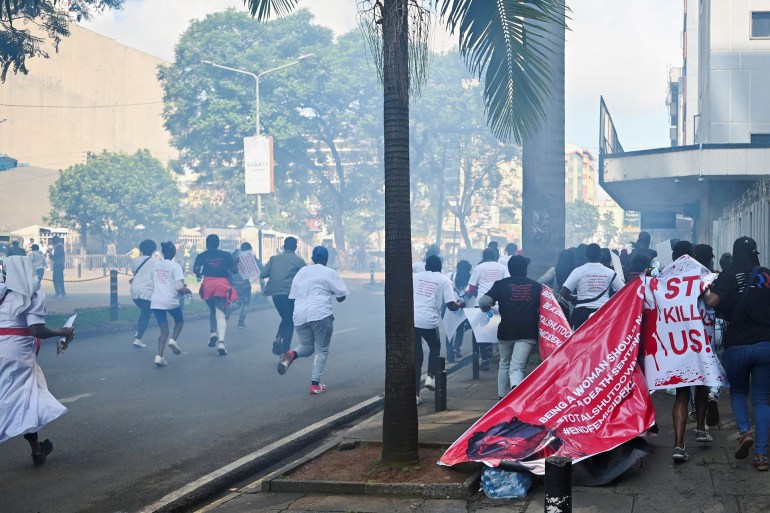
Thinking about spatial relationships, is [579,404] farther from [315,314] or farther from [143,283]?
[143,283]

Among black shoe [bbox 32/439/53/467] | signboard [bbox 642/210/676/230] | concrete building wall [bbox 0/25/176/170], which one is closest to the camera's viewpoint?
black shoe [bbox 32/439/53/467]

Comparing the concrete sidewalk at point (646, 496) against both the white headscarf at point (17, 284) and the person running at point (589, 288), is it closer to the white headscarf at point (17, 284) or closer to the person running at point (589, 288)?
the white headscarf at point (17, 284)

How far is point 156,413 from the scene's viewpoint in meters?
10.1

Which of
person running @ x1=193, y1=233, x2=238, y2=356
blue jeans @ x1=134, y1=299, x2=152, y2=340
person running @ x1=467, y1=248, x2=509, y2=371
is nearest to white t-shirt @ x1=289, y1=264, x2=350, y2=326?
person running @ x1=467, y1=248, x2=509, y2=371

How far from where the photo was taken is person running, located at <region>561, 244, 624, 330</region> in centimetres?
1041

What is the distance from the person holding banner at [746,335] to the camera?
6.55 metres

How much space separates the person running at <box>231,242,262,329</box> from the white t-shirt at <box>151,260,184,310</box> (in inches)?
174

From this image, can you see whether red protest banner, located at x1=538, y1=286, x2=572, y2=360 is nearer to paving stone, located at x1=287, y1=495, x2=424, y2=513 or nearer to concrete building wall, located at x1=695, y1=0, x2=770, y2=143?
paving stone, located at x1=287, y1=495, x2=424, y2=513

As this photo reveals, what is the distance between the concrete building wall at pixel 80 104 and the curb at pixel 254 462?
5882 centimetres

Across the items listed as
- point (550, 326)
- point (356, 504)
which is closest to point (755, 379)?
point (550, 326)

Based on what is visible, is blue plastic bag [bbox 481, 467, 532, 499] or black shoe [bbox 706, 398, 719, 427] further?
black shoe [bbox 706, 398, 719, 427]

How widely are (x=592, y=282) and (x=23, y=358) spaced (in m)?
6.27

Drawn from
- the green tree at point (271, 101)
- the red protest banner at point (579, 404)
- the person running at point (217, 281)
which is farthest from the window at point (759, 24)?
the green tree at point (271, 101)

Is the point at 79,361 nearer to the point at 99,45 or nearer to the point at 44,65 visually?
the point at 44,65
